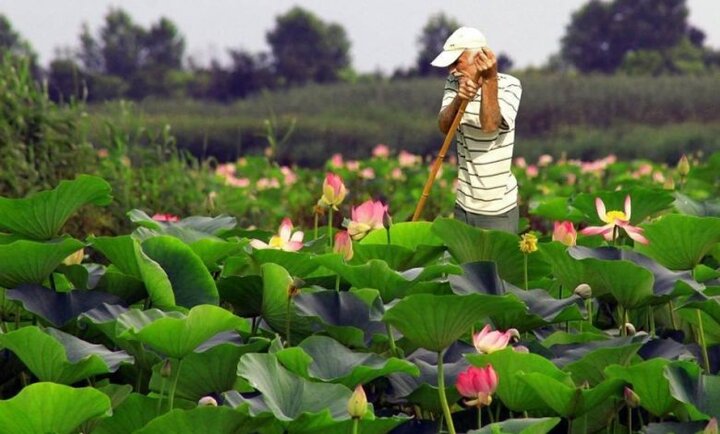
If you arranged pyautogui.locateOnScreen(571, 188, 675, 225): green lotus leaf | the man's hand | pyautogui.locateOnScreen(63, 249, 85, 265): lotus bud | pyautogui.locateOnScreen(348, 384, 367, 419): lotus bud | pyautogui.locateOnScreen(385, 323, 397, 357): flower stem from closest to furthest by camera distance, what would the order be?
pyautogui.locateOnScreen(348, 384, 367, 419): lotus bud → pyautogui.locateOnScreen(385, 323, 397, 357): flower stem → pyautogui.locateOnScreen(63, 249, 85, 265): lotus bud → pyautogui.locateOnScreen(571, 188, 675, 225): green lotus leaf → the man's hand

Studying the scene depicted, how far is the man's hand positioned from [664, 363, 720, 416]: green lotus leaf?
139 cm

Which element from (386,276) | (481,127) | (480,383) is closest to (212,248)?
(386,276)

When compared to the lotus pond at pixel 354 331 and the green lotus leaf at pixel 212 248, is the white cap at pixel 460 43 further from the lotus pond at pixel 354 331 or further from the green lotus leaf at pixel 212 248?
the green lotus leaf at pixel 212 248

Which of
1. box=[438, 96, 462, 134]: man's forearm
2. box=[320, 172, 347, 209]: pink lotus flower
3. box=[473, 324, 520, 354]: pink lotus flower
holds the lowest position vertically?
box=[473, 324, 520, 354]: pink lotus flower

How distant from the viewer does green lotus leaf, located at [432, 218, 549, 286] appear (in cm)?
283

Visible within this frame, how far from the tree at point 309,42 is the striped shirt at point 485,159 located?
59591mm

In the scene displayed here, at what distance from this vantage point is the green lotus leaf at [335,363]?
2223 mm

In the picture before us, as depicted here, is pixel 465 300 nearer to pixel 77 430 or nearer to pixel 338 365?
pixel 338 365

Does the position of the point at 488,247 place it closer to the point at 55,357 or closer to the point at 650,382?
the point at 650,382

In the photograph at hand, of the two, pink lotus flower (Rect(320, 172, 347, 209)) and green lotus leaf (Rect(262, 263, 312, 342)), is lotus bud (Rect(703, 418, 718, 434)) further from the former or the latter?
pink lotus flower (Rect(320, 172, 347, 209))

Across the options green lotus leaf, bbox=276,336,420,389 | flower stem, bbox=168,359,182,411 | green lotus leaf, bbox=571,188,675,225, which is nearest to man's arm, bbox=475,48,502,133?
green lotus leaf, bbox=571,188,675,225

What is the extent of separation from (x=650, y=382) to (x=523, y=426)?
27 cm

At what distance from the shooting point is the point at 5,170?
7594 millimetres

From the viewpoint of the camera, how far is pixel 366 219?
3.10m
